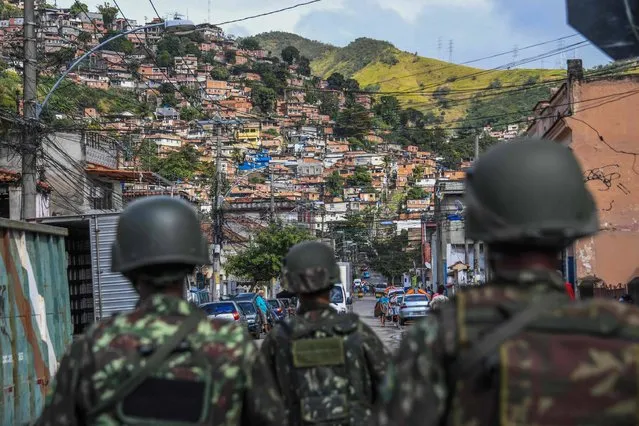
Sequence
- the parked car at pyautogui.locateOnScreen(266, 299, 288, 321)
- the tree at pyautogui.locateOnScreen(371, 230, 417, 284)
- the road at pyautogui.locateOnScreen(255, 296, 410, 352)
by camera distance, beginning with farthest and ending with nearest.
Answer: the tree at pyautogui.locateOnScreen(371, 230, 417, 284)
the parked car at pyautogui.locateOnScreen(266, 299, 288, 321)
the road at pyautogui.locateOnScreen(255, 296, 410, 352)

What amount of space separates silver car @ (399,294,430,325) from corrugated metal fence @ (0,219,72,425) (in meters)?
31.6

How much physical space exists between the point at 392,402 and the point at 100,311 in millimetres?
17268

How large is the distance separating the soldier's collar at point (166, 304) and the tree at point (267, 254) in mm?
59976

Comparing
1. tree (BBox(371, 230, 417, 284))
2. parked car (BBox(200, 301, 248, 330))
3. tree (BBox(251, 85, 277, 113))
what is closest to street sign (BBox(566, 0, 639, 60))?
parked car (BBox(200, 301, 248, 330))

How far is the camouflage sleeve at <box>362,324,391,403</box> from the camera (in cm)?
680

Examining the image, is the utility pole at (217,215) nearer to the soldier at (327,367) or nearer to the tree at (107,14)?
the soldier at (327,367)

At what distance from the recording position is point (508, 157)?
321cm

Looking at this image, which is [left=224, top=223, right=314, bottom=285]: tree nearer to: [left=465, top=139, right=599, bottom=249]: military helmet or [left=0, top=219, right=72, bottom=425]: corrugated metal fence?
[left=0, top=219, right=72, bottom=425]: corrugated metal fence

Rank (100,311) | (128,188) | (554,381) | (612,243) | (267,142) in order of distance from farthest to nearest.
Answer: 1. (267,142)
2. (128,188)
3. (612,243)
4. (100,311)
5. (554,381)

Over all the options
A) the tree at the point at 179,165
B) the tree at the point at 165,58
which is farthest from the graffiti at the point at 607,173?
the tree at the point at 165,58

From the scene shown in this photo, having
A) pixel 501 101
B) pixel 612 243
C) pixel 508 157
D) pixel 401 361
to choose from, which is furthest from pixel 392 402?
pixel 501 101

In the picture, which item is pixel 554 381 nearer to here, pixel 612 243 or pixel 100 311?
pixel 100 311

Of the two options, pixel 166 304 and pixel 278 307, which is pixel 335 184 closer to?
pixel 278 307

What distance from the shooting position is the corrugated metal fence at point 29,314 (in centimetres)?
1289
